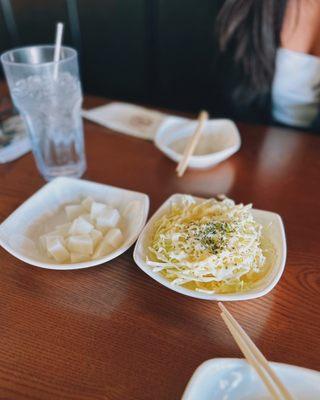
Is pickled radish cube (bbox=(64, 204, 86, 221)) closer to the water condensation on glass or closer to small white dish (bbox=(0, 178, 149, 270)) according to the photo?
small white dish (bbox=(0, 178, 149, 270))

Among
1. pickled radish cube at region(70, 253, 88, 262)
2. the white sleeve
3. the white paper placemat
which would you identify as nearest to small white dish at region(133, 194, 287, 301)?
pickled radish cube at region(70, 253, 88, 262)

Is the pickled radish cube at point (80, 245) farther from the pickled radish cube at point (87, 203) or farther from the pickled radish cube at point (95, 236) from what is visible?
the pickled radish cube at point (87, 203)

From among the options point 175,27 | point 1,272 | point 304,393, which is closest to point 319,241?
point 304,393

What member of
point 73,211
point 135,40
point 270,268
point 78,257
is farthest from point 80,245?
point 135,40

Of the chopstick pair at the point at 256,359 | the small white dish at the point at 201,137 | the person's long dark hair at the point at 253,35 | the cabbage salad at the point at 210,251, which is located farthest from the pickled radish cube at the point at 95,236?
the person's long dark hair at the point at 253,35

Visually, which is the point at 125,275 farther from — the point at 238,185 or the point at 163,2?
the point at 163,2

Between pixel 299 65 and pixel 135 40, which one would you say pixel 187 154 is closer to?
pixel 299 65

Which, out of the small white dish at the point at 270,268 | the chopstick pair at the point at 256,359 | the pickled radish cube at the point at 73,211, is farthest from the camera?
the pickled radish cube at the point at 73,211
